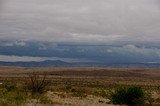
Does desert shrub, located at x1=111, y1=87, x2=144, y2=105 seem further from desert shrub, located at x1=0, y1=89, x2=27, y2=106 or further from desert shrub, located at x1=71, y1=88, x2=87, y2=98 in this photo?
desert shrub, located at x1=0, y1=89, x2=27, y2=106

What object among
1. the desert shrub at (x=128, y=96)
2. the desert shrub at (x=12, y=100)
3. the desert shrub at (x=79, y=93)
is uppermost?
the desert shrub at (x=12, y=100)

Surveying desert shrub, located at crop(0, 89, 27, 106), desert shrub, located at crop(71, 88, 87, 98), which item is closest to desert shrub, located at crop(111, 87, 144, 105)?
desert shrub, located at crop(71, 88, 87, 98)

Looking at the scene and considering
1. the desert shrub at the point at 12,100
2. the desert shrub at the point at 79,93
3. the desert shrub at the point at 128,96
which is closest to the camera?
the desert shrub at the point at 12,100

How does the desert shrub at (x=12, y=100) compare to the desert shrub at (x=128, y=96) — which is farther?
the desert shrub at (x=128, y=96)

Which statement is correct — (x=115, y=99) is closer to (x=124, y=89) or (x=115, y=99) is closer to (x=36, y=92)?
(x=124, y=89)

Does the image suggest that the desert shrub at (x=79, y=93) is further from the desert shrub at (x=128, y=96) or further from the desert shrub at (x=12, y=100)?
the desert shrub at (x=12, y=100)

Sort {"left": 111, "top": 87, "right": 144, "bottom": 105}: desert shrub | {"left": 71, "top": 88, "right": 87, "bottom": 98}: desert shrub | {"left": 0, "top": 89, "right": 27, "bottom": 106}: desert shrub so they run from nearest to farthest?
{"left": 0, "top": 89, "right": 27, "bottom": 106}: desert shrub → {"left": 111, "top": 87, "right": 144, "bottom": 105}: desert shrub → {"left": 71, "top": 88, "right": 87, "bottom": 98}: desert shrub

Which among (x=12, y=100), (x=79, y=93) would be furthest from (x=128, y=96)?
(x=79, y=93)

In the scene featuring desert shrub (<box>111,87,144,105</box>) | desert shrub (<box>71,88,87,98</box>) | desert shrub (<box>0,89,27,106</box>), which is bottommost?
desert shrub (<box>71,88,87,98</box>)

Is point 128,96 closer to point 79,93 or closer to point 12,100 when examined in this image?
point 12,100

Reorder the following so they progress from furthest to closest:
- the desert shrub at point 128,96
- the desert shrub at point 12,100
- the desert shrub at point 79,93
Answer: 1. the desert shrub at point 79,93
2. the desert shrub at point 128,96
3. the desert shrub at point 12,100

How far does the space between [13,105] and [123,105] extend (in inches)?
555

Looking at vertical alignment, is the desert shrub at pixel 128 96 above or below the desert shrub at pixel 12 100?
below

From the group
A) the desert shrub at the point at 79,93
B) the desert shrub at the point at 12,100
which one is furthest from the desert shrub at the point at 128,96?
the desert shrub at the point at 12,100
